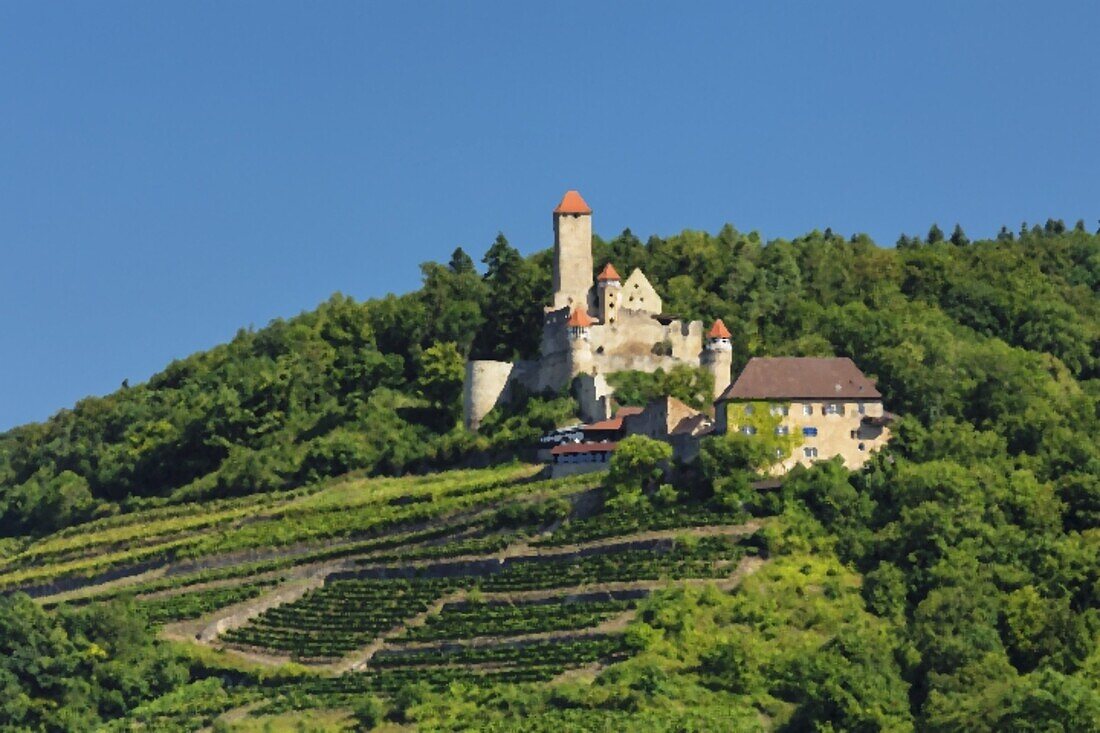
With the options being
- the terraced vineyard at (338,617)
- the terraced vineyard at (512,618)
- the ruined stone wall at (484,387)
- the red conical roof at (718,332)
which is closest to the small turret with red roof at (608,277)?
the ruined stone wall at (484,387)

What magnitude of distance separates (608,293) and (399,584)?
62.1 ft

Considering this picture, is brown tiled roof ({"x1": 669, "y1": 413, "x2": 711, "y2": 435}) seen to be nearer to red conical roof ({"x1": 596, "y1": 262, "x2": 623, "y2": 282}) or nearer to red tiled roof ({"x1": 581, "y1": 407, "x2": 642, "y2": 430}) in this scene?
red tiled roof ({"x1": 581, "y1": 407, "x2": 642, "y2": 430})

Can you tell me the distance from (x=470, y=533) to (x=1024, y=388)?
61.0 ft

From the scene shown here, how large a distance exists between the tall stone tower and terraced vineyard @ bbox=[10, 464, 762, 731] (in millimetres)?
9785

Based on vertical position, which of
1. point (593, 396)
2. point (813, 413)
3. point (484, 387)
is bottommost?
point (813, 413)

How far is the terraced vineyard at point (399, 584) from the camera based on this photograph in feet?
243

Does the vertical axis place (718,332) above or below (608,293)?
below

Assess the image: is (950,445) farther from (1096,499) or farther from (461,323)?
(461,323)

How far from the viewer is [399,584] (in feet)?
266

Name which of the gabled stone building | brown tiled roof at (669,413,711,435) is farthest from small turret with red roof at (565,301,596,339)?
the gabled stone building

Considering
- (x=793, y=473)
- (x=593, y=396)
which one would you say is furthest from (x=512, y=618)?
(x=593, y=396)

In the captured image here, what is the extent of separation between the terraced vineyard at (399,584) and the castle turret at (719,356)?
7.40 m

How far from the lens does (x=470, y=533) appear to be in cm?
8325

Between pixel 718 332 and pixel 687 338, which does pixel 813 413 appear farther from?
pixel 687 338
